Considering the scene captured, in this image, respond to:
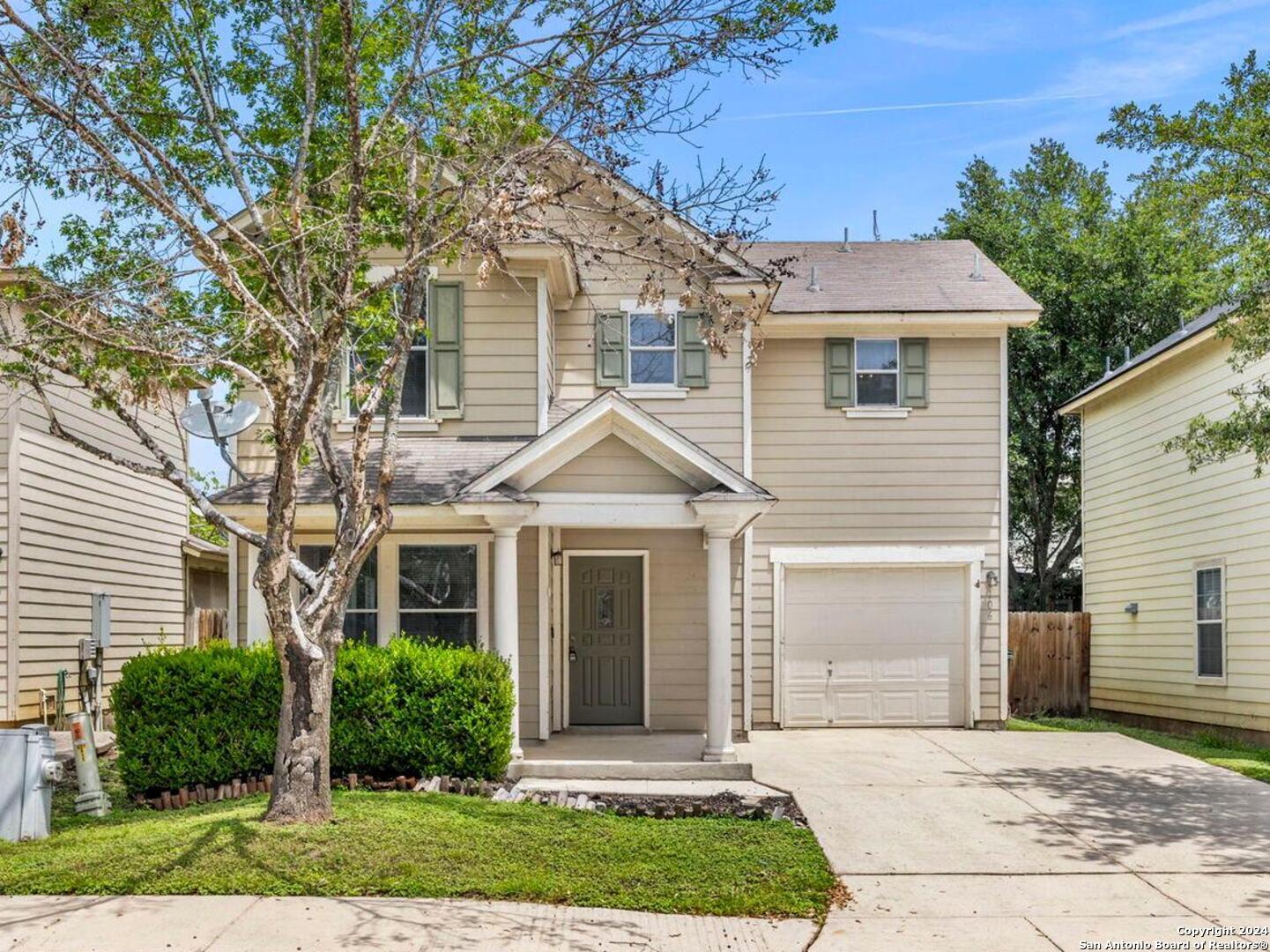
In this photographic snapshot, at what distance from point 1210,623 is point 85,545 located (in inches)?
620

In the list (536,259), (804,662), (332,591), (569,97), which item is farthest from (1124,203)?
(332,591)

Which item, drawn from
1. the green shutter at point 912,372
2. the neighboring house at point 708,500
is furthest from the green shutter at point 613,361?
the green shutter at point 912,372

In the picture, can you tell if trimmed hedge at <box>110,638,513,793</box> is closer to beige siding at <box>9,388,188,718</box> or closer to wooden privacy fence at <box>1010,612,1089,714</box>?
beige siding at <box>9,388,188,718</box>

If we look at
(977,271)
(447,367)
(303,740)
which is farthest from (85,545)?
(977,271)

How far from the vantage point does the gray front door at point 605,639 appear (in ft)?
49.4

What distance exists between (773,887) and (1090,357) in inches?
860

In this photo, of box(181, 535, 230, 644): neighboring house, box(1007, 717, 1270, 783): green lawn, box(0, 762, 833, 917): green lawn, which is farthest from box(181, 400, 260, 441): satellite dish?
box(1007, 717, 1270, 783): green lawn

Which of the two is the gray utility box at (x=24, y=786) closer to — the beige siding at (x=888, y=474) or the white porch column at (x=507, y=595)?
the white porch column at (x=507, y=595)

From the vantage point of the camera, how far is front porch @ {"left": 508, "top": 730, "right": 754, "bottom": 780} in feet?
38.7

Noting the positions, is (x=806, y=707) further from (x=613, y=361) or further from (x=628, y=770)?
(x=613, y=361)

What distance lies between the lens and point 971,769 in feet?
41.0

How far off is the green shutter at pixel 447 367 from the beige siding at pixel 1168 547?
9.69 metres

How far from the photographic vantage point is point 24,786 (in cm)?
927

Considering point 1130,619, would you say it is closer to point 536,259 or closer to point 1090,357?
point 1090,357
